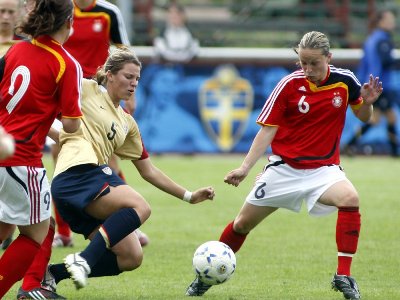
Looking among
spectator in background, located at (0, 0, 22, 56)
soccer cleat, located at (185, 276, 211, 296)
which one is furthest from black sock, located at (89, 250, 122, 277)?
spectator in background, located at (0, 0, 22, 56)

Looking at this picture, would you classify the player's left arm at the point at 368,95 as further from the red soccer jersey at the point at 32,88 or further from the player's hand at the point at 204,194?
the red soccer jersey at the point at 32,88

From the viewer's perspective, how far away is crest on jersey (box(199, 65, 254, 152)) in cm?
1773

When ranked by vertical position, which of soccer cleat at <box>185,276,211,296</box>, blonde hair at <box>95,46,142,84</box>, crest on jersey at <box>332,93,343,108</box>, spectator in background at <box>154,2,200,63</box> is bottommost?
spectator in background at <box>154,2,200,63</box>

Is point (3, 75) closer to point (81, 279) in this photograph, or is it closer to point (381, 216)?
point (81, 279)

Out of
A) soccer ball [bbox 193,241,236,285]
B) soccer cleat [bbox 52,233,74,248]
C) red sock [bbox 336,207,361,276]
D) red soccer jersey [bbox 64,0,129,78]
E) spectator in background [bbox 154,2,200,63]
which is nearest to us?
soccer ball [bbox 193,241,236,285]

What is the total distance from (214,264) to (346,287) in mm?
848

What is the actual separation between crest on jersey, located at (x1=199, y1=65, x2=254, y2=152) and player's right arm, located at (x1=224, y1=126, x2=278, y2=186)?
1098 cm

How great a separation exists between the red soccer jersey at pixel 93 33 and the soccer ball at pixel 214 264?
3164 millimetres

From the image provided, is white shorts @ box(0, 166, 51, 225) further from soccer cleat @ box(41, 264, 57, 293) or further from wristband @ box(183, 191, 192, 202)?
wristband @ box(183, 191, 192, 202)

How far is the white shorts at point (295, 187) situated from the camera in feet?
21.7

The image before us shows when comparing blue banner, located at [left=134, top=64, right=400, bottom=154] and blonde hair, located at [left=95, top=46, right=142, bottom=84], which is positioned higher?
blonde hair, located at [left=95, top=46, right=142, bottom=84]

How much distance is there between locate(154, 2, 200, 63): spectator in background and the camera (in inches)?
719

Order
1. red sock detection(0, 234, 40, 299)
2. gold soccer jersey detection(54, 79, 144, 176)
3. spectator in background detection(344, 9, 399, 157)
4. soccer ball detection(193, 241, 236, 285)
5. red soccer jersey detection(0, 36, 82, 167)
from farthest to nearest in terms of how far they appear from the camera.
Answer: spectator in background detection(344, 9, 399, 157), soccer ball detection(193, 241, 236, 285), gold soccer jersey detection(54, 79, 144, 176), red sock detection(0, 234, 40, 299), red soccer jersey detection(0, 36, 82, 167)

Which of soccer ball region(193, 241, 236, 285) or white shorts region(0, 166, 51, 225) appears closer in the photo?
white shorts region(0, 166, 51, 225)
